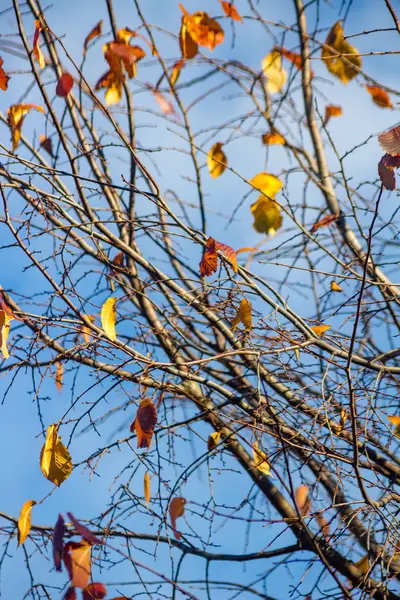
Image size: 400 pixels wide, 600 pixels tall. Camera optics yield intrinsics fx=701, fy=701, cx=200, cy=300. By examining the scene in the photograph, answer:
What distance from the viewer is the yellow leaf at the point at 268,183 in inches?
116

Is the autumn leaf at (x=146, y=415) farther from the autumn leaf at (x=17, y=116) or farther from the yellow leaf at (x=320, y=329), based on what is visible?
the autumn leaf at (x=17, y=116)

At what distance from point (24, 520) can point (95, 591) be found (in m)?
0.29

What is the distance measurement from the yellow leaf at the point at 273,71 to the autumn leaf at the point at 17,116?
131cm

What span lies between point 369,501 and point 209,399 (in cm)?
106

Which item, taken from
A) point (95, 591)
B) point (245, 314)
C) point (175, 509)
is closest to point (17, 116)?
point (245, 314)

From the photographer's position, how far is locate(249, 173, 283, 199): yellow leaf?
2.94m

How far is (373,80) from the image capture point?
125 inches

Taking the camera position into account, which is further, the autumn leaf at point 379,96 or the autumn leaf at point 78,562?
the autumn leaf at point 379,96

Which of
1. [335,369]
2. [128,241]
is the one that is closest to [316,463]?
[335,369]

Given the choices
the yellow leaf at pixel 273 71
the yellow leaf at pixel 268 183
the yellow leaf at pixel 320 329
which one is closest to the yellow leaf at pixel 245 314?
the yellow leaf at pixel 320 329

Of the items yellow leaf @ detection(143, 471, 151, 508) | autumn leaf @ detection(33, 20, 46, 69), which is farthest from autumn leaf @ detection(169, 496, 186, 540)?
autumn leaf @ detection(33, 20, 46, 69)

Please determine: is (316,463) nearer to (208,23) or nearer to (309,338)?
(309,338)

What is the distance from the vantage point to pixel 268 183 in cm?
296

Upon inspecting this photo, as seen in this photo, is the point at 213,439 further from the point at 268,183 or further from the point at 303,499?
the point at 268,183
